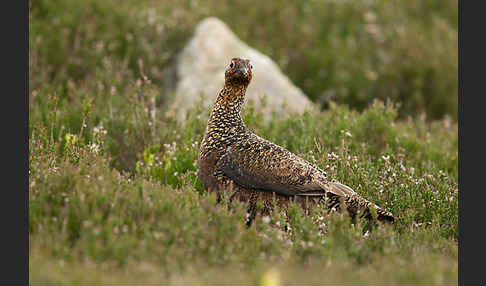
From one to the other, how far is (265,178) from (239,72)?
789mm

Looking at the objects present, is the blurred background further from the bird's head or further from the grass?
the bird's head

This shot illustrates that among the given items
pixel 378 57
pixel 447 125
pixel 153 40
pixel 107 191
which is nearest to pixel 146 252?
pixel 107 191

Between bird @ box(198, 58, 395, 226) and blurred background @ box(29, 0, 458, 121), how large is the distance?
2789 millimetres

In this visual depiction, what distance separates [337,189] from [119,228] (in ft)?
5.16

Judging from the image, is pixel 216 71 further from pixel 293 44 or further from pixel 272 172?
pixel 272 172

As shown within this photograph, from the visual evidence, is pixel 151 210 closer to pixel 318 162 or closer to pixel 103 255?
pixel 103 255

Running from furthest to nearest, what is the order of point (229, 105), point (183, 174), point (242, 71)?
point (183, 174) → point (229, 105) → point (242, 71)

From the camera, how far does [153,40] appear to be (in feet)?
27.8

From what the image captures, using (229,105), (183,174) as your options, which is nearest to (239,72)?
(229,105)

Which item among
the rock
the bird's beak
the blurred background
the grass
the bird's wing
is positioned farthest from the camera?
the rock

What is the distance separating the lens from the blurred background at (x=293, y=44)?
764 cm

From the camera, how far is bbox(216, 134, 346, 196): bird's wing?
408 cm

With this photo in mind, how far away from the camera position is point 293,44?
9.83 meters

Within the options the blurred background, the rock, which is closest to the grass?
the blurred background
